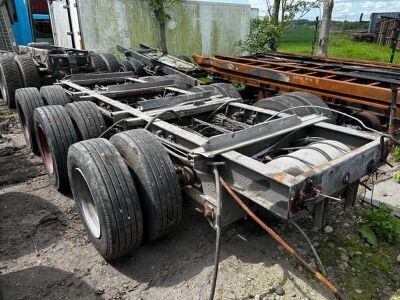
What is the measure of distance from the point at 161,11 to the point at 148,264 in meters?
12.2

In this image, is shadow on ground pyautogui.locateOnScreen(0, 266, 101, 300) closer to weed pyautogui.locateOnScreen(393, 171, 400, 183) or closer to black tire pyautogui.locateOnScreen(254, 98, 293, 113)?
black tire pyautogui.locateOnScreen(254, 98, 293, 113)

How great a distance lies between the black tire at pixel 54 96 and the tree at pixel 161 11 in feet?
26.7

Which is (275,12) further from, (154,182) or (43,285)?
(43,285)

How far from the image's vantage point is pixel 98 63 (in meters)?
8.33

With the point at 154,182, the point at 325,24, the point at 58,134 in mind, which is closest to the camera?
the point at 154,182

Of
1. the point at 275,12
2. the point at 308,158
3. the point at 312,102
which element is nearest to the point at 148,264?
the point at 308,158

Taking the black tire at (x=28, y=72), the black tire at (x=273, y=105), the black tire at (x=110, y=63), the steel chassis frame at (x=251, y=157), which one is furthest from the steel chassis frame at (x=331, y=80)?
the black tire at (x=28, y=72)

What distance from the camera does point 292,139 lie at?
350cm

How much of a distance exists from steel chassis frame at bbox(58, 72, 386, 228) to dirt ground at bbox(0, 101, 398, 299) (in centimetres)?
54

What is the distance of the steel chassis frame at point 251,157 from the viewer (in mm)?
2287

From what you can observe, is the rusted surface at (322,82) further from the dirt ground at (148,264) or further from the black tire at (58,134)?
the black tire at (58,134)

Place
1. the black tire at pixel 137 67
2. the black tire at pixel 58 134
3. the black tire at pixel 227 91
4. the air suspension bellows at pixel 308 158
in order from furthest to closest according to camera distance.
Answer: the black tire at pixel 137 67
the black tire at pixel 227 91
the black tire at pixel 58 134
the air suspension bellows at pixel 308 158

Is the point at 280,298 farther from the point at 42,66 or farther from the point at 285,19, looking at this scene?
the point at 285,19

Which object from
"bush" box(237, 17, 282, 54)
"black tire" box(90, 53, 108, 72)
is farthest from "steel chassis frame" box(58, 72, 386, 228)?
"bush" box(237, 17, 282, 54)
